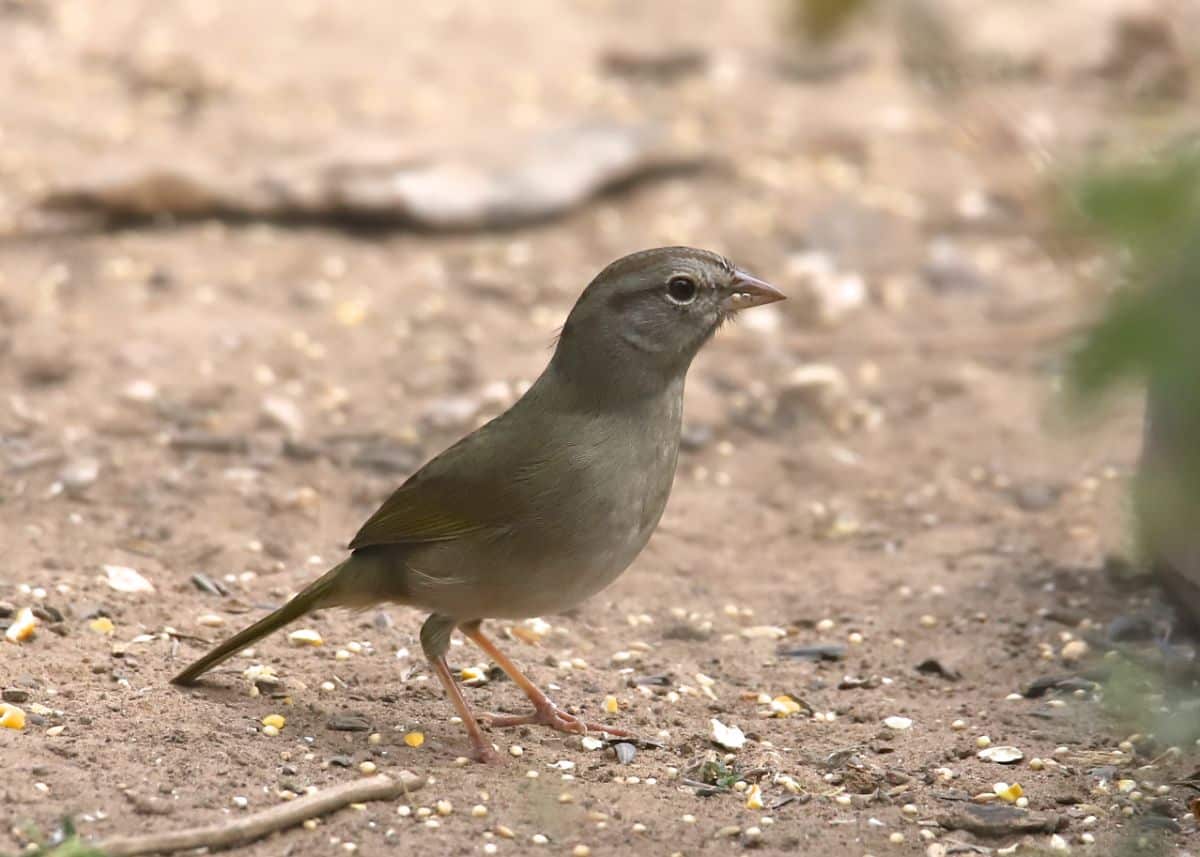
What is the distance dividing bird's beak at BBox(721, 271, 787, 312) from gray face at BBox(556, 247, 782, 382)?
29mm

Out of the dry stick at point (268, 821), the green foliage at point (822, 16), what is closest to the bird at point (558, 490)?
the dry stick at point (268, 821)

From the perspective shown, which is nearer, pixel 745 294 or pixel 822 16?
pixel 822 16

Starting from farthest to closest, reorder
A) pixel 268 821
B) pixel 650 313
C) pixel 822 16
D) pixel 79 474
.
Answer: pixel 79 474
pixel 650 313
pixel 268 821
pixel 822 16

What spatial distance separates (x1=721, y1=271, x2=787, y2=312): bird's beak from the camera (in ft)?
15.5

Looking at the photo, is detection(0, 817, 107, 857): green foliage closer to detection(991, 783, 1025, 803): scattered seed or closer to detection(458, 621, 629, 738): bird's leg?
detection(458, 621, 629, 738): bird's leg

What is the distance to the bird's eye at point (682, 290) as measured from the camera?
15.2 feet

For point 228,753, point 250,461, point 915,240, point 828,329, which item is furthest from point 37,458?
point 915,240

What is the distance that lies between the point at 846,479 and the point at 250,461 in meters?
2.52

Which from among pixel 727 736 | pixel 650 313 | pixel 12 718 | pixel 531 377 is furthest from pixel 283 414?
pixel 727 736

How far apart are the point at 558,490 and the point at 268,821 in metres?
1.19

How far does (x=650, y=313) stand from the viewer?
463 cm

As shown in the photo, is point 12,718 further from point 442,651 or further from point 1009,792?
point 1009,792

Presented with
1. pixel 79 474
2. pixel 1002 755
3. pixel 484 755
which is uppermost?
pixel 1002 755

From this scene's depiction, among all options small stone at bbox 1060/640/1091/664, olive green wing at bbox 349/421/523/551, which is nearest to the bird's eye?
olive green wing at bbox 349/421/523/551
